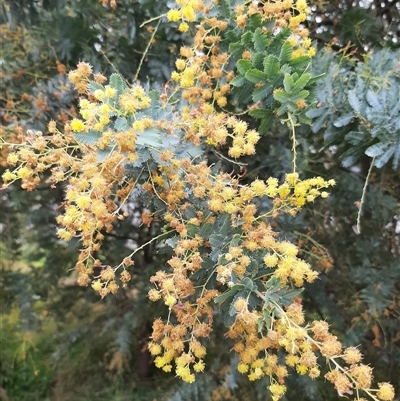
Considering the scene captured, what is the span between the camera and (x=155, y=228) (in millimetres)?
2227

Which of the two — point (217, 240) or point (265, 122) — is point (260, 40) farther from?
point (217, 240)

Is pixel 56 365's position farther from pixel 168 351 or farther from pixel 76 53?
pixel 168 351

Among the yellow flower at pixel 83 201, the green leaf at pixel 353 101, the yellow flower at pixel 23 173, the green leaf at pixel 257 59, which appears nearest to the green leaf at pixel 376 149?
the green leaf at pixel 353 101

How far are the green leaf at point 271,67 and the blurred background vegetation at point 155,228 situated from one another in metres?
0.26

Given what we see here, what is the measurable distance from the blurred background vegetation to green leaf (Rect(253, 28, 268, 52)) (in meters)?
0.26

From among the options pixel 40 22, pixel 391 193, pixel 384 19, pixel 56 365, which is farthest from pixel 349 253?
pixel 56 365

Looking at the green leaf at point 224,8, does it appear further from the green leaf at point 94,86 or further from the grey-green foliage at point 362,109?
the green leaf at point 94,86

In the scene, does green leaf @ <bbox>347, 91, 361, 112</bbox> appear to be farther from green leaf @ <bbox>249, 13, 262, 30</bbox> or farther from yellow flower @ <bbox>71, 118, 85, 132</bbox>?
yellow flower @ <bbox>71, 118, 85, 132</bbox>

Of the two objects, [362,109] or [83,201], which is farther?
[362,109]

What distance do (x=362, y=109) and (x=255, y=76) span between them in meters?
0.32

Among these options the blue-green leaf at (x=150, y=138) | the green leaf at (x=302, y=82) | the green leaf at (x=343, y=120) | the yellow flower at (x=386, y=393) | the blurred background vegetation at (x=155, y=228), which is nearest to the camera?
the yellow flower at (x=386, y=393)

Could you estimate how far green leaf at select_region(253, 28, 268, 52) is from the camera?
A: 1087 millimetres

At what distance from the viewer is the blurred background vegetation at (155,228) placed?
52.2 inches

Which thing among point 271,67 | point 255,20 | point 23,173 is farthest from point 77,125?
point 255,20
